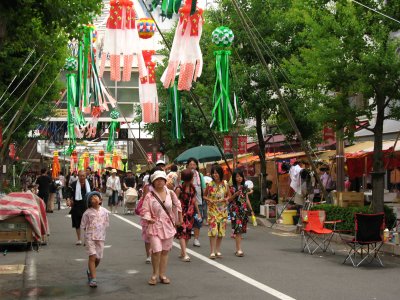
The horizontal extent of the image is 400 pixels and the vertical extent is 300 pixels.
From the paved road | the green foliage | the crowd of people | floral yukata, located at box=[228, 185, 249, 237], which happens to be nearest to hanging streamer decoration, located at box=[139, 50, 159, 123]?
the crowd of people

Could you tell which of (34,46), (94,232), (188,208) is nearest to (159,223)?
(94,232)

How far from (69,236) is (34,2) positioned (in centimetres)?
870

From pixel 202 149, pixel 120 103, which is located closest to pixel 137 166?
pixel 120 103

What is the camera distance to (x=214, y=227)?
1331 centimetres

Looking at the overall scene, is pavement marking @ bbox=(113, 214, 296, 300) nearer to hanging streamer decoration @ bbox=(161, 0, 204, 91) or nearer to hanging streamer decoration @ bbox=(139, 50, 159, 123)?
hanging streamer decoration @ bbox=(161, 0, 204, 91)

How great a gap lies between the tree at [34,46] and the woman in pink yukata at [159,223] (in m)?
3.09

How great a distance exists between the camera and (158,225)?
10.3 m

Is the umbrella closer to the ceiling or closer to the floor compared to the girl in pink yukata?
closer to the ceiling

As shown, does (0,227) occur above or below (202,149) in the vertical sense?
below

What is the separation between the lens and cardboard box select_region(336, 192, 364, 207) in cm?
1906

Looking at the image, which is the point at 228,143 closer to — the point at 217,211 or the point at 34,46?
the point at 34,46

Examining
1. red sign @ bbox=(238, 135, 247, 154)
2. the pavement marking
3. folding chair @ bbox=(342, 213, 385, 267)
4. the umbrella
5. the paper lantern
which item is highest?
the paper lantern

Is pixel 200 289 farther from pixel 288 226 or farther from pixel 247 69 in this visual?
pixel 247 69

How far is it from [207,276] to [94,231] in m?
2.02
